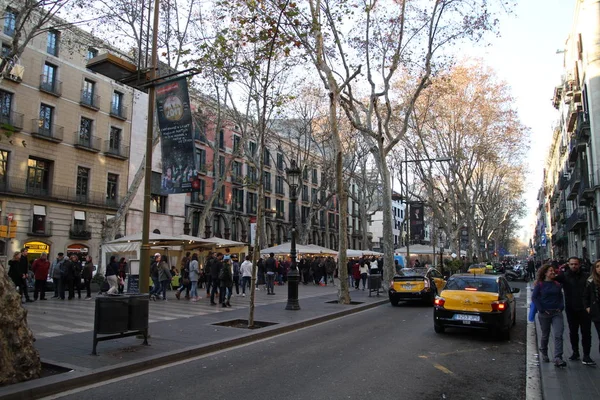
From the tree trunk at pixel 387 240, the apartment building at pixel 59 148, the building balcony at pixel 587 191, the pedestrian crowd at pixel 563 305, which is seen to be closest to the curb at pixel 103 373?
the pedestrian crowd at pixel 563 305

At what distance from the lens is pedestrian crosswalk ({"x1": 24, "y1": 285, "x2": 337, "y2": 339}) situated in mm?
9961

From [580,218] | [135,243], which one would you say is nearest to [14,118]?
[135,243]

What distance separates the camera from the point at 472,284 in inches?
414

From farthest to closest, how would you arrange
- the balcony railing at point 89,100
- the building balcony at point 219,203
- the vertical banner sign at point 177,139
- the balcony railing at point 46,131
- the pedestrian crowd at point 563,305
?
the building balcony at point 219,203 → the balcony railing at point 89,100 → the balcony railing at point 46,131 → the vertical banner sign at point 177,139 → the pedestrian crowd at point 563,305

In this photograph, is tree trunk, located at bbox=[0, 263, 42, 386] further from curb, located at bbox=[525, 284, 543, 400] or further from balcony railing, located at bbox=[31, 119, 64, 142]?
balcony railing, located at bbox=[31, 119, 64, 142]

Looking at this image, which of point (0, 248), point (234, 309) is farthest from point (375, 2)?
point (0, 248)

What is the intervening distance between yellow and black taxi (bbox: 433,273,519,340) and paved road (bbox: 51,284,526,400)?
0.34 m

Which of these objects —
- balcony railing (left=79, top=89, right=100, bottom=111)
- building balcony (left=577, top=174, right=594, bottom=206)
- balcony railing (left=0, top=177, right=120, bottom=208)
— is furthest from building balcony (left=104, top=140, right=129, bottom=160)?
building balcony (left=577, top=174, right=594, bottom=206)

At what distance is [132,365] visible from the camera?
22.3 feet

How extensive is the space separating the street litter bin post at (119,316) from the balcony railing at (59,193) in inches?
981

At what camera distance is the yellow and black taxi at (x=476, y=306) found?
9477 mm

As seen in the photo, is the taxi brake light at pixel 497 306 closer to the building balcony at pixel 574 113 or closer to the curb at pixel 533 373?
the curb at pixel 533 373

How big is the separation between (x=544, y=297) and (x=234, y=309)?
9511mm

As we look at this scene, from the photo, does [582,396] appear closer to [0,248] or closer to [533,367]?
[533,367]
